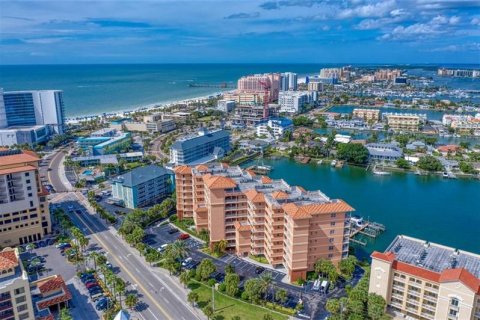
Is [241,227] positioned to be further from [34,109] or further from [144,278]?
[34,109]

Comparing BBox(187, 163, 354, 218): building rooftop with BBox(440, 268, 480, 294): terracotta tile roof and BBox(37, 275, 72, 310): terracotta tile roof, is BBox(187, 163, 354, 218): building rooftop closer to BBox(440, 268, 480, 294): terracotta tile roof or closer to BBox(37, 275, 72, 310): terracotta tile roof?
BBox(440, 268, 480, 294): terracotta tile roof

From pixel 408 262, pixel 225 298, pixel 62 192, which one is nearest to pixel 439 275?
pixel 408 262

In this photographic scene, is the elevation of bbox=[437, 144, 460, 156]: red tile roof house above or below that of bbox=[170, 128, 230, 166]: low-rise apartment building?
below

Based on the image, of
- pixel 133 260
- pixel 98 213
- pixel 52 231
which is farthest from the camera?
pixel 98 213

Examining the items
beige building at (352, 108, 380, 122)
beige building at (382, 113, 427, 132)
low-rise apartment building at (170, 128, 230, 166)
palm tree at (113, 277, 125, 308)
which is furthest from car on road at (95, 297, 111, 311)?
beige building at (352, 108, 380, 122)

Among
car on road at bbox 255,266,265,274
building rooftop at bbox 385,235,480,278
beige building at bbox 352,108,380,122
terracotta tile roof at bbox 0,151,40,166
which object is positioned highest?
terracotta tile roof at bbox 0,151,40,166

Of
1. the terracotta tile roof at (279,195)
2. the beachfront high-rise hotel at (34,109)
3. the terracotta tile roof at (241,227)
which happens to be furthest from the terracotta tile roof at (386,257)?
the beachfront high-rise hotel at (34,109)

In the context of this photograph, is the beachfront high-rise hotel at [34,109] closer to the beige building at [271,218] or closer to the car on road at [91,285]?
the beige building at [271,218]

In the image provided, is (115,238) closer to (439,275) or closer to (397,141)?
(439,275)
